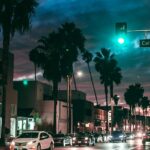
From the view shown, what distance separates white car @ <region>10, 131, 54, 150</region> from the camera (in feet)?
101

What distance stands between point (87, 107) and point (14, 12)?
5093 centimetres

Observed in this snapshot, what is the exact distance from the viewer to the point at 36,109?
67812 mm

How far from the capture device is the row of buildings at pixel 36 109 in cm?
5297

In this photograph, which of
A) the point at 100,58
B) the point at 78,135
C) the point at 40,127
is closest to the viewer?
the point at 78,135

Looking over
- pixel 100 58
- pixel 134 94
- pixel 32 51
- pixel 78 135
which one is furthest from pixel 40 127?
pixel 134 94

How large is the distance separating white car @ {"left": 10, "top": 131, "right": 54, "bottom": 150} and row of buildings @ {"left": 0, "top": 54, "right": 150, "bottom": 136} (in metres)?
17.1

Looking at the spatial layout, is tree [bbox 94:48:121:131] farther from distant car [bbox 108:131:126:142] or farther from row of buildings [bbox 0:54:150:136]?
distant car [bbox 108:131:126:142]

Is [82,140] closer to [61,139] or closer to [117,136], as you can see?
[61,139]

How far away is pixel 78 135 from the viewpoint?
51.9 meters

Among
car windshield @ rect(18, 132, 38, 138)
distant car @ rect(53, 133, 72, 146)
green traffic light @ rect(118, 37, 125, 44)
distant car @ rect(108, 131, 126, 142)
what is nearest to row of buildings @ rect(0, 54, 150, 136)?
distant car @ rect(53, 133, 72, 146)

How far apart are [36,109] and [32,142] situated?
36714 mm

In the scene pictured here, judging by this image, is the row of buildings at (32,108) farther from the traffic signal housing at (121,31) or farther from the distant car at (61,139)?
the traffic signal housing at (121,31)

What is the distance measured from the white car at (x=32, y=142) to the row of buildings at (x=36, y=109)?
56.0 feet

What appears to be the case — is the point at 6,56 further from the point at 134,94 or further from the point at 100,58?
the point at 134,94
